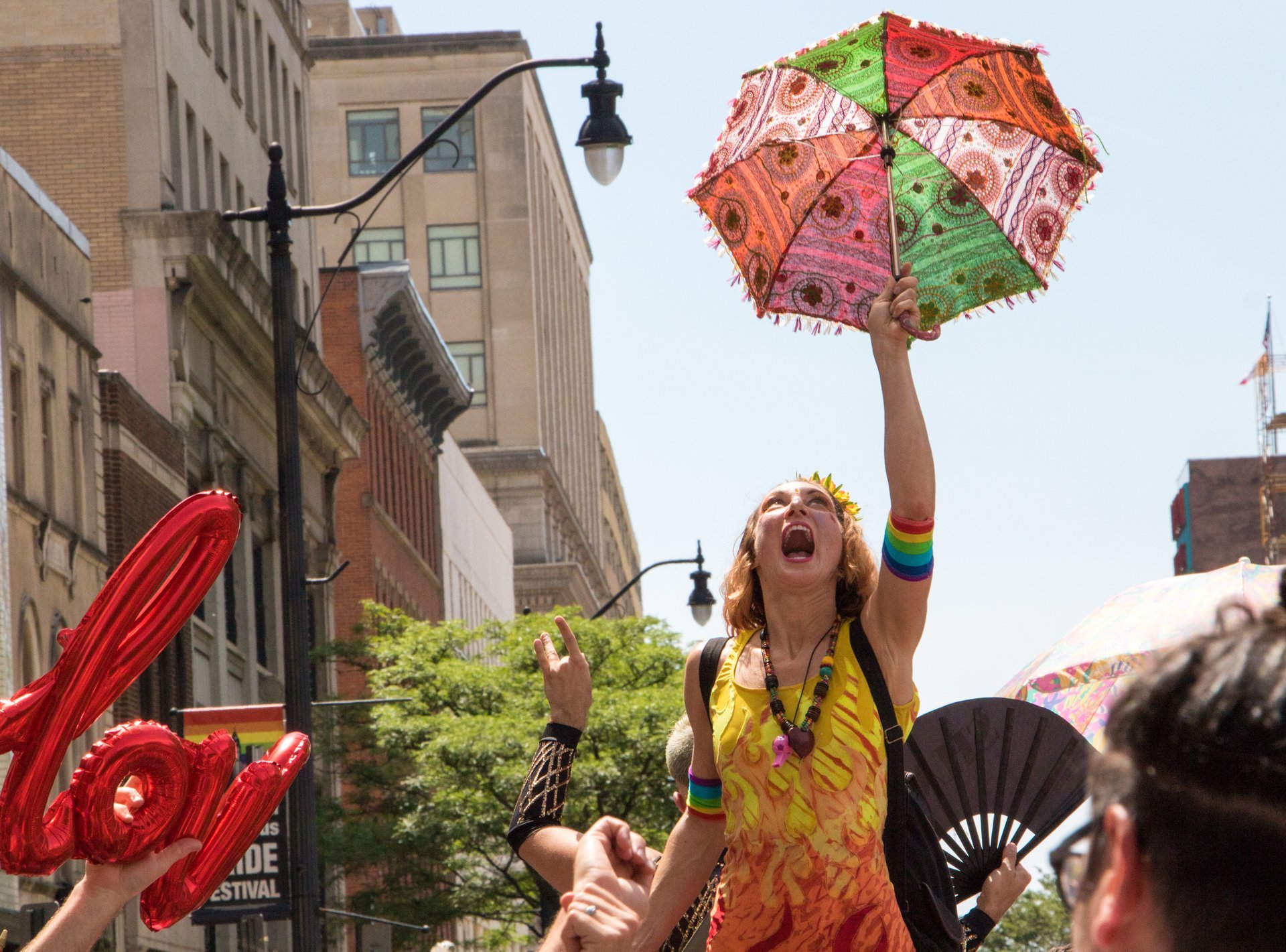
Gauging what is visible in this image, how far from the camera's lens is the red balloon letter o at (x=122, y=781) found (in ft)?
19.0

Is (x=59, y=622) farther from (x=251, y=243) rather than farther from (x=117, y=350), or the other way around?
(x=251, y=243)

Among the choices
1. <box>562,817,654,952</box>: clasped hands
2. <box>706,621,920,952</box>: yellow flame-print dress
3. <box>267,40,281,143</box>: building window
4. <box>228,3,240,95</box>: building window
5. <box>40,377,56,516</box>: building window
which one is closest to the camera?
<box>562,817,654,952</box>: clasped hands

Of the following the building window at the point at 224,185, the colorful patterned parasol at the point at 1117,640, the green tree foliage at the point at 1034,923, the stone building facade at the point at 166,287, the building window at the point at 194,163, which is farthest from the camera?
the green tree foliage at the point at 1034,923

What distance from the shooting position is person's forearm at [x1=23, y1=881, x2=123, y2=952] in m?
4.35

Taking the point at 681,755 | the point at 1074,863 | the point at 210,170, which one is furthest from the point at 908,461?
the point at 210,170

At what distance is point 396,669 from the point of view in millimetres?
40000

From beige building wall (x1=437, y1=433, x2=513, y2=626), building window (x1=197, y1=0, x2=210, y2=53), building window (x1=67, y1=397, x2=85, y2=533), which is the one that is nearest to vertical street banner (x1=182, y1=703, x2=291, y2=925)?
building window (x1=67, y1=397, x2=85, y2=533)

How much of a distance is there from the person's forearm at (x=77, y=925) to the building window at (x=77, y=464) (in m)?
28.3

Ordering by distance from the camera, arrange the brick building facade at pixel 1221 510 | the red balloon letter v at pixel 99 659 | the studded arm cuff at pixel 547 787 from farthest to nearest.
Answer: the brick building facade at pixel 1221 510
the red balloon letter v at pixel 99 659
the studded arm cuff at pixel 547 787

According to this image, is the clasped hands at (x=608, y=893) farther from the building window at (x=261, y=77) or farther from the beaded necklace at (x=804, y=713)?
the building window at (x=261, y=77)

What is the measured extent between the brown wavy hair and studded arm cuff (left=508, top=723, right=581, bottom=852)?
76 centimetres

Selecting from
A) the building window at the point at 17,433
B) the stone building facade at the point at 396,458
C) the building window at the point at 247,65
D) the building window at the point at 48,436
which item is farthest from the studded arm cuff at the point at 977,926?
the stone building facade at the point at 396,458

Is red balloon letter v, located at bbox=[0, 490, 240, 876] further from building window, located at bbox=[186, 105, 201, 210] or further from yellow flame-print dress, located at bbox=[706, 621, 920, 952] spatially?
building window, located at bbox=[186, 105, 201, 210]

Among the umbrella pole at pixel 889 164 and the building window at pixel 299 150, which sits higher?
the building window at pixel 299 150
